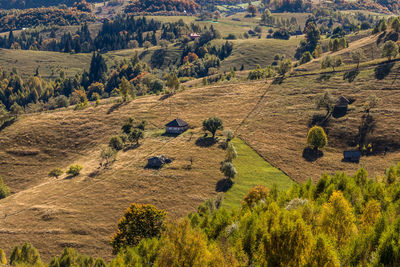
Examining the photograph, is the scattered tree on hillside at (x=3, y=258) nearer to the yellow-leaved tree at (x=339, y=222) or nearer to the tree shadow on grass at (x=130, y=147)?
the tree shadow on grass at (x=130, y=147)

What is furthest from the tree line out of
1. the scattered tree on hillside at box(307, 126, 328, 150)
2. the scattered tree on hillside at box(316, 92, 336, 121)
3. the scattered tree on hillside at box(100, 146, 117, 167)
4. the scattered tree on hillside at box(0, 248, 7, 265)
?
the scattered tree on hillside at box(316, 92, 336, 121)

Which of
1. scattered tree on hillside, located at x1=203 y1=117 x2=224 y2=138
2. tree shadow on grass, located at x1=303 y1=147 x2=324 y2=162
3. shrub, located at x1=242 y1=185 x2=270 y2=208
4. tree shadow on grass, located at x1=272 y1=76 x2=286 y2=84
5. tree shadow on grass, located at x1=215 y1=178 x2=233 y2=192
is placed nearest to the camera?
shrub, located at x1=242 y1=185 x2=270 y2=208

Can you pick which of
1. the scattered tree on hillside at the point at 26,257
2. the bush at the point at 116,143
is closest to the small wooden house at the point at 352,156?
the bush at the point at 116,143

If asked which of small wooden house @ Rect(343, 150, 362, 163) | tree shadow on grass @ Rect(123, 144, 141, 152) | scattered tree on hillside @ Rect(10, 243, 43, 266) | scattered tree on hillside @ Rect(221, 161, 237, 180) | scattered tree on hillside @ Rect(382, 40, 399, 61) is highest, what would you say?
scattered tree on hillside @ Rect(382, 40, 399, 61)

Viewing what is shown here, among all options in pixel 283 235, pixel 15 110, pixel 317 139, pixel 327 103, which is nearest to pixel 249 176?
pixel 317 139

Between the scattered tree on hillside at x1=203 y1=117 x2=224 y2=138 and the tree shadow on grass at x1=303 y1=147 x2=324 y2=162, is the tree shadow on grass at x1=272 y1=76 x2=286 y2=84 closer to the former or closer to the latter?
the scattered tree on hillside at x1=203 y1=117 x2=224 y2=138

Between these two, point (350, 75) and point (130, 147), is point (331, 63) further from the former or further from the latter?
point (130, 147)

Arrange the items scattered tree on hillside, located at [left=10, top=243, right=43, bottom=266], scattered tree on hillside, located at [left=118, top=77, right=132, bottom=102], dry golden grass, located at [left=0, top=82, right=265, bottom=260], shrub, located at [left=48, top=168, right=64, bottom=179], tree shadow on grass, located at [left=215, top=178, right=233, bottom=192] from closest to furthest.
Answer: scattered tree on hillside, located at [left=10, top=243, right=43, bottom=266] < dry golden grass, located at [left=0, top=82, right=265, bottom=260] < tree shadow on grass, located at [left=215, top=178, right=233, bottom=192] < shrub, located at [left=48, top=168, right=64, bottom=179] < scattered tree on hillside, located at [left=118, top=77, right=132, bottom=102]
